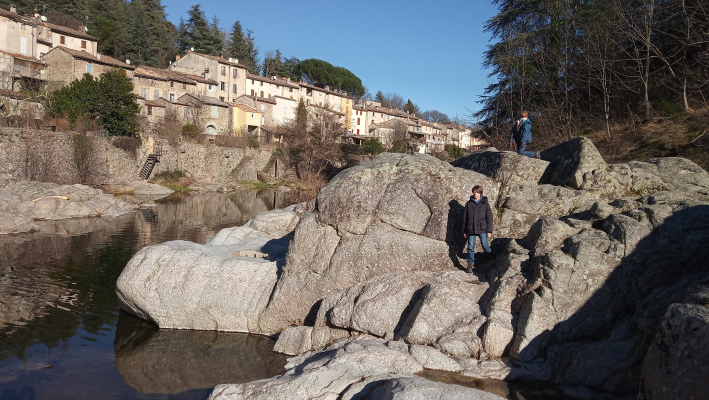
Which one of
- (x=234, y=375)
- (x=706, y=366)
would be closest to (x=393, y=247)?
(x=234, y=375)

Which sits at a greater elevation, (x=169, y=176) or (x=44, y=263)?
(x=169, y=176)

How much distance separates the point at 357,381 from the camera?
26.0ft

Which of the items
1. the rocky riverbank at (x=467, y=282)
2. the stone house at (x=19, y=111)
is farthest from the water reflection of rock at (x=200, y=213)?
the rocky riverbank at (x=467, y=282)

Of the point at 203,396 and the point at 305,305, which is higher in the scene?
the point at 305,305

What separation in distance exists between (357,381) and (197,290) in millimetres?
5768

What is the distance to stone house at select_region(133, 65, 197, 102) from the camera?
203 feet

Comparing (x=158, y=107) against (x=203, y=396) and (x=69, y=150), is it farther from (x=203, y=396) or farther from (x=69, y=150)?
(x=203, y=396)

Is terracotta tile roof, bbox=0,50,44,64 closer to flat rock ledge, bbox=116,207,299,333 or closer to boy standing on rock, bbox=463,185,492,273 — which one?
Result: flat rock ledge, bbox=116,207,299,333

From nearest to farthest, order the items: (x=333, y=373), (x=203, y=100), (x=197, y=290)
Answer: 1. (x=333, y=373)
2. (x=197, y=290)
3. (x=203, y=100)

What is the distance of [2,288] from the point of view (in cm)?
1499

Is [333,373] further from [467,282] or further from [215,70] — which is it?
[215,70]

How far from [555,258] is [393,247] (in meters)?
3.60

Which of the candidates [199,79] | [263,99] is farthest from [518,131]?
[263,99]

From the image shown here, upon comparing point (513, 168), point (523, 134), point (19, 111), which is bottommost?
point (513, 168)
